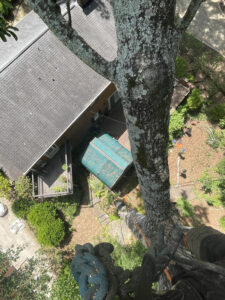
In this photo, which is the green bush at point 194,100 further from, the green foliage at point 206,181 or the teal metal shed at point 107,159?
the teal metal shed at point 107,159

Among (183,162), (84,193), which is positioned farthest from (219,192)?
(84,193)

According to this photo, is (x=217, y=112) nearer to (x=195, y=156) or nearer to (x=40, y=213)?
(x=195, y=156)

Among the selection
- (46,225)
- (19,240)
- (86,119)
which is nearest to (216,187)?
(86,119)

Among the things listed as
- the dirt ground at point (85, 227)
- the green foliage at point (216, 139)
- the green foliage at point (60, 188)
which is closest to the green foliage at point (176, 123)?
the green foliage at point (216, 139)

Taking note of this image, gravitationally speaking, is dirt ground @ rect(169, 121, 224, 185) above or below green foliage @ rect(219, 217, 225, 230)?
above

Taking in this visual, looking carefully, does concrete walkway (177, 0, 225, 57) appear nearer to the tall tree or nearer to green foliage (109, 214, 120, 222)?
green foliage (109, 214, 120, 222)

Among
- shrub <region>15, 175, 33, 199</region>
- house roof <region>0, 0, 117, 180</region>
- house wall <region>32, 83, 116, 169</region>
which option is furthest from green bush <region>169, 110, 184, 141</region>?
shrub <region>15, 175, 33, 199</region>

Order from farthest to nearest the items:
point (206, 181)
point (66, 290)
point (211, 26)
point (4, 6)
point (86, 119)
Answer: point (211, 26), point (86, 119), point (206, 181), point (66, 290), point (4, 6)
